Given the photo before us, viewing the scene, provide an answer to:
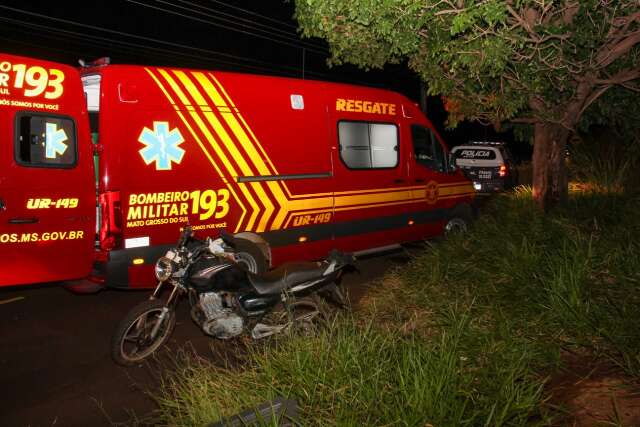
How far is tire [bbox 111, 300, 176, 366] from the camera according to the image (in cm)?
509

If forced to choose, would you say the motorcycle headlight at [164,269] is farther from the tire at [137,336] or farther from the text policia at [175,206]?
the text policia at [175,206]

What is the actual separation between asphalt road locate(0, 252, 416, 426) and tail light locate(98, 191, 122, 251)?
1030 mm

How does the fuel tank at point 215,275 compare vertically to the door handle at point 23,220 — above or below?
below

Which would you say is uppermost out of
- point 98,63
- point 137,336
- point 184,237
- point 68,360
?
point 98,63

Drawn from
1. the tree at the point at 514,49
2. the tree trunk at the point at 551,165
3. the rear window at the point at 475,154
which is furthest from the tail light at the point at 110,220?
the rear window at the point at 475,154

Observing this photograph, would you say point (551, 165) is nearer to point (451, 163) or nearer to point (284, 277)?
point (451, 163)

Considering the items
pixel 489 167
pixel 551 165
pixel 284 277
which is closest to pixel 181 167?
pixel 284 277

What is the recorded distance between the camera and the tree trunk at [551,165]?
10000mm

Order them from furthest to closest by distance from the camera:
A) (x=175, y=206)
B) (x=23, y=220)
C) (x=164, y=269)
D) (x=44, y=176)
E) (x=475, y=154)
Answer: (x=475, y=154) → (x=175, y=206) → (x=44, y=176) → (x=23, y=220) → (x=164, y=269)

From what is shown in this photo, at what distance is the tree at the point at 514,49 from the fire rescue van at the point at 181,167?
87cm

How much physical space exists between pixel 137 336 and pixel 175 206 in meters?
1.63

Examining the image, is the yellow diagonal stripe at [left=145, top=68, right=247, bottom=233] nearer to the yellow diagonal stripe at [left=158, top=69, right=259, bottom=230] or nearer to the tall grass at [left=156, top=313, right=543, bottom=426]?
the yellow diagonal stripe at [left=158, top=69, right=259, bottom=230]

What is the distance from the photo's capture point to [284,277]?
5.36 m

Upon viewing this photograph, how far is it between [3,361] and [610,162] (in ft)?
36.8
